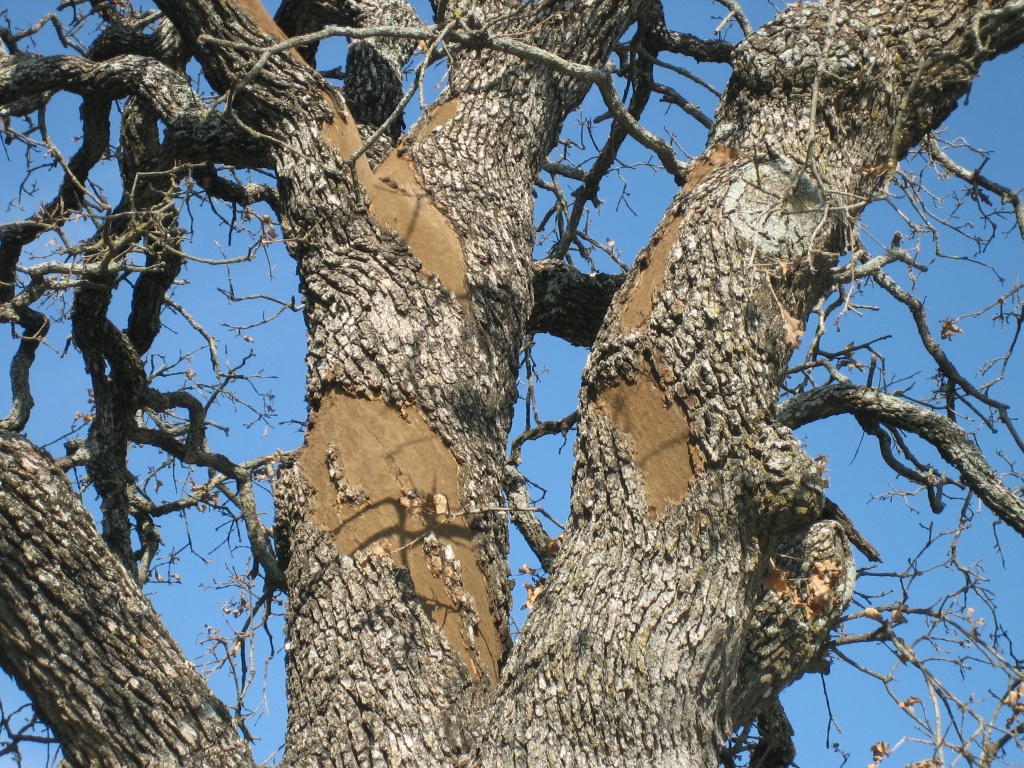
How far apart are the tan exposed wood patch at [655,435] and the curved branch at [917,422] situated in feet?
3.94

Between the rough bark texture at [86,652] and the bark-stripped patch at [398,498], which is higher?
the bark-stripped patch at [398,498]

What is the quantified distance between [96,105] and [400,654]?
314 cm

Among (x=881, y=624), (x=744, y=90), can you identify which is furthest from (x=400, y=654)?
(x=744, y=90)

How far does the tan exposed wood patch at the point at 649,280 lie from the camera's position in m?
2.84

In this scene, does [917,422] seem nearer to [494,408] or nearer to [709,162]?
[709,162]

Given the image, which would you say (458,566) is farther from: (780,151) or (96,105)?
(96,105)

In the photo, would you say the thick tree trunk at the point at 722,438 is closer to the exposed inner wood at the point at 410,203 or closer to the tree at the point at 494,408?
the tree at the point at 494,408

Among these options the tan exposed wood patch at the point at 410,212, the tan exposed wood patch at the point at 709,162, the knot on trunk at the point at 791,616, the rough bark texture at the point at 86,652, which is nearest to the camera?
the rough bark texture at the point at 86,652

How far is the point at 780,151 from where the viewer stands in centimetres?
301

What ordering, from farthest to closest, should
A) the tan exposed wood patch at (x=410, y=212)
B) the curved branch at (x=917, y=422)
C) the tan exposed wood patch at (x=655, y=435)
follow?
the curved branch at (x=917, y=422), the tan exposed wood patch at (x=410, y=212), the tan exposed wood patch at (x=655, y=435)

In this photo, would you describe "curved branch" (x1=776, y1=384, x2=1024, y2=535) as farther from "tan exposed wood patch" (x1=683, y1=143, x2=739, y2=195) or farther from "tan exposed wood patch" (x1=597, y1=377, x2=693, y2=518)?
"tan exposed wood patch" (x1=597, y1=377, x2=693, y2=518)

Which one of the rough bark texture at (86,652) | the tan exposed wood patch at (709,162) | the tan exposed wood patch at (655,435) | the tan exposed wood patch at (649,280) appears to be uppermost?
the tan exposed wood patch at (709,162)

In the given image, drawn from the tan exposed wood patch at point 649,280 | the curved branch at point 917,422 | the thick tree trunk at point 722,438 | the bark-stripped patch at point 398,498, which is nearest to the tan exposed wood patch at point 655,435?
the thick tree trunk at point 722,438

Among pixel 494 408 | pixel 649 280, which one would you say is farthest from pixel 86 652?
pixel 649 280
